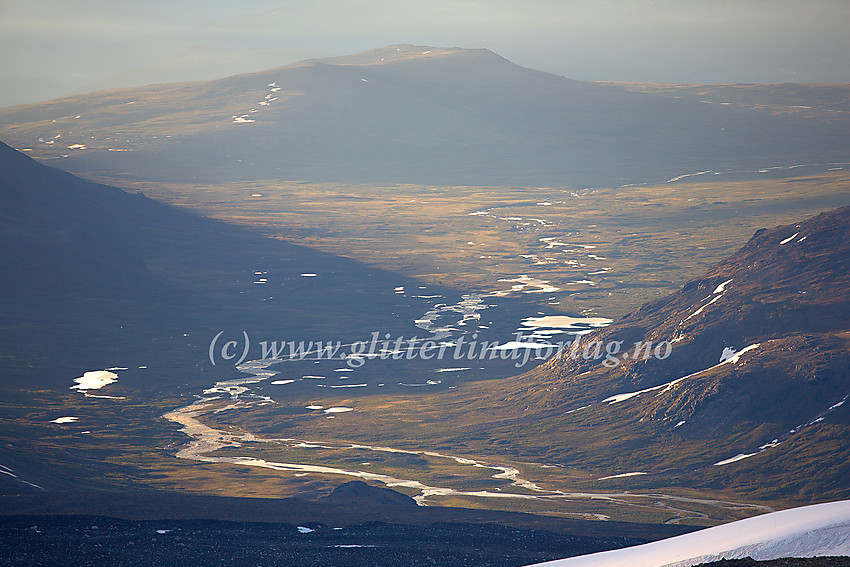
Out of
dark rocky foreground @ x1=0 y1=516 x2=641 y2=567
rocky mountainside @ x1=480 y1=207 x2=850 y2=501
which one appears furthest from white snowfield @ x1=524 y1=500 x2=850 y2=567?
rocky mountainside @ x1=480 y1=207 x2=850 y2=501

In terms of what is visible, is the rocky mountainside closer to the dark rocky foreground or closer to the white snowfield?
the dark rocky foreground

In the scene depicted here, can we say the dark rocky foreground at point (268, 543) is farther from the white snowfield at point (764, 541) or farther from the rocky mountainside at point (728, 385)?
the rocky mountainside at point (728, 385)

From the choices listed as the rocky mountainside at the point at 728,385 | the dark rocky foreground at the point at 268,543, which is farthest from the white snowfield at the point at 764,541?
the rocky mountainside at the point at 728,385

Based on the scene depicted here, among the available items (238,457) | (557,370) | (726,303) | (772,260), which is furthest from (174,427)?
(772,260)

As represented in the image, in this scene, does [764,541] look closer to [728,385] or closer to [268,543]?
[268,543]

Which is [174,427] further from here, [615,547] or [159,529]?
[615,547]

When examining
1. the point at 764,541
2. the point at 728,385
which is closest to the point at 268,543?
the point at 764,541
